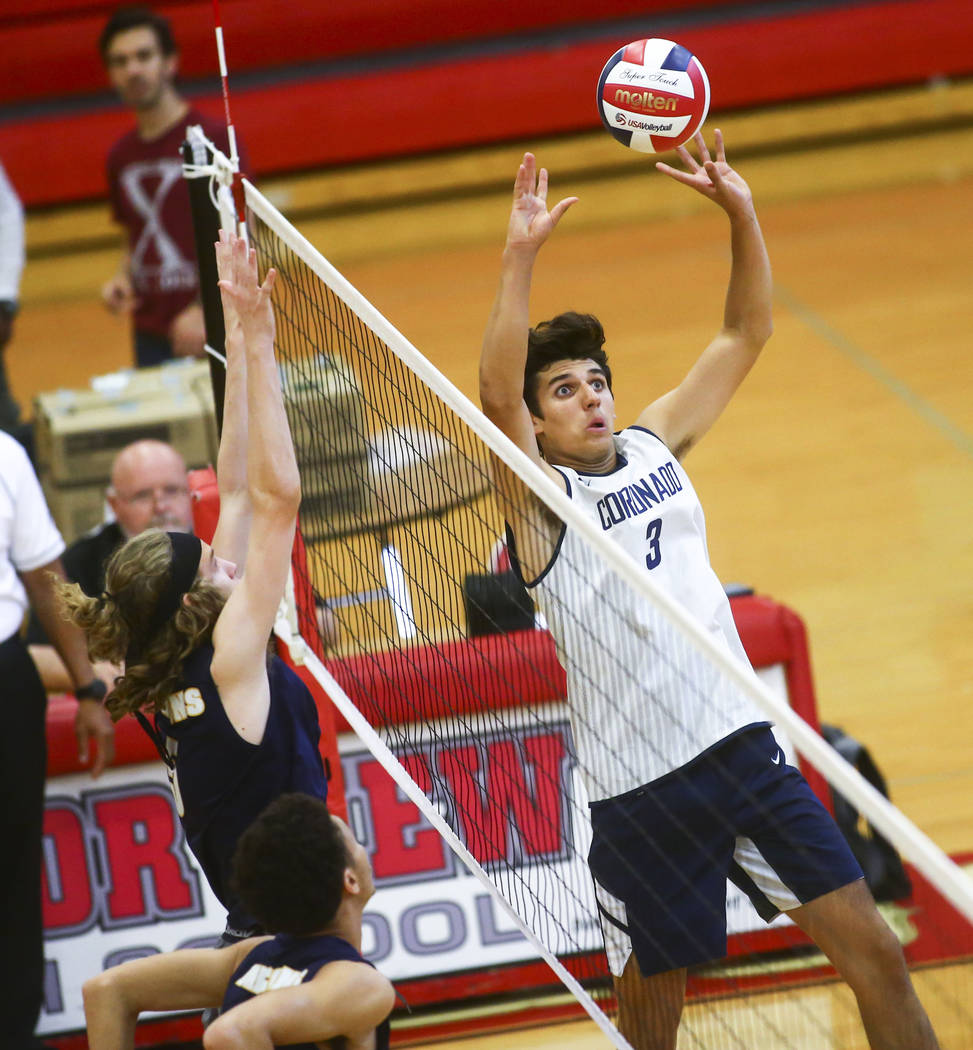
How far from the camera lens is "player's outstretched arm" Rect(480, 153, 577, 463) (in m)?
3.12

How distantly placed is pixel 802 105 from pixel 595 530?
11.7 metres

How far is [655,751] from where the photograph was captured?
3.12 m

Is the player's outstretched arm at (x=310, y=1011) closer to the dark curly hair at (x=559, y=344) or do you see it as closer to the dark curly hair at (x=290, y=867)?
the dark curly hair at (x=290, y=867)

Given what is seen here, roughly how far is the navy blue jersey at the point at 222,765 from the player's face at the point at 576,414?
0.82 metres

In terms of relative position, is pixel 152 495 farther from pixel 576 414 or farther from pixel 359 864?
pixel 359 864

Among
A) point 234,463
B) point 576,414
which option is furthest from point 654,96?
point 234,463

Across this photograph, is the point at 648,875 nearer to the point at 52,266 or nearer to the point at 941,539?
the point at 941,539

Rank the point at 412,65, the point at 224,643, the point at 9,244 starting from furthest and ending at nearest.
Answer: the point at 412,65 → the point at 9,244 → the point at 224,643

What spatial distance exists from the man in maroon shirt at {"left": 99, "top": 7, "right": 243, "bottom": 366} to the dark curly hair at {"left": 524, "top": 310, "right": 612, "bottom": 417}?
432 cm

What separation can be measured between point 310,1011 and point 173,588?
0.87m

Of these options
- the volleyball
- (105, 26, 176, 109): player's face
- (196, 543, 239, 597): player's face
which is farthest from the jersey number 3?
(105, 26, 176, 109): player's face

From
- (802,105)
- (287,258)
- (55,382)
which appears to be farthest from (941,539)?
(802,105)

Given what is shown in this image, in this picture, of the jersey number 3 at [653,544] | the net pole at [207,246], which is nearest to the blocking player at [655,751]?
the jersey number 3 at [653,544]

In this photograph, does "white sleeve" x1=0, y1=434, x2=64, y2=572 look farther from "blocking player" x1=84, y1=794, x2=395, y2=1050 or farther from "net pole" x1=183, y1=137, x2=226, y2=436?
"blocking player" x1=84, y1=794, x2=395, y2=1050
